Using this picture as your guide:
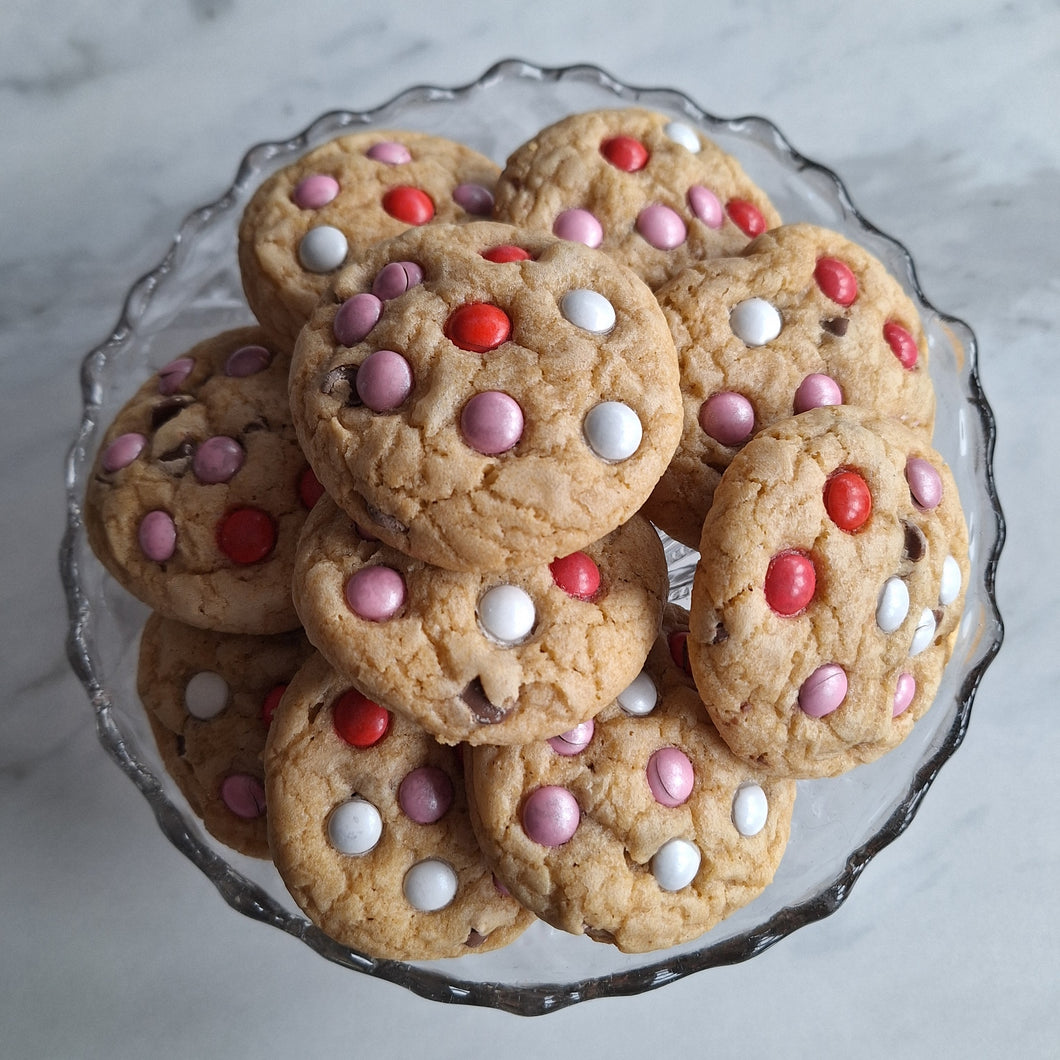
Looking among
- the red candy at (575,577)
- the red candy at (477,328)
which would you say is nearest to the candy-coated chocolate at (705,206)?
the red candy at (477,328)

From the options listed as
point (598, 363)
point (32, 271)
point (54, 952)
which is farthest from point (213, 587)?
point (32, 271)

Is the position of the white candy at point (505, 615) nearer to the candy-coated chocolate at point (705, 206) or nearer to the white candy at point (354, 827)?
the white candy at point (354, 827)

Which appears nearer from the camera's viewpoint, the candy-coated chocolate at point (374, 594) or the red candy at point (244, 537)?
the candy-coated chocolate at point (374, 594)

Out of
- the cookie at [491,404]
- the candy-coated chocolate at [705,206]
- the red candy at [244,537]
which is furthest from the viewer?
the candy-coated chocolate at [705,206]

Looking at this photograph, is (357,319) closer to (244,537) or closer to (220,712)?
(244,537)

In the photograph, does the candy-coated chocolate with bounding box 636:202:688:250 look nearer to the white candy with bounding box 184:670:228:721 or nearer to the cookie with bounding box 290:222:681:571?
the cookie with bounding box 290:222:681:571

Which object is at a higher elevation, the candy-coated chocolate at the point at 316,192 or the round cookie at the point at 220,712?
the candy-coated chocolate at the point at 316,192
